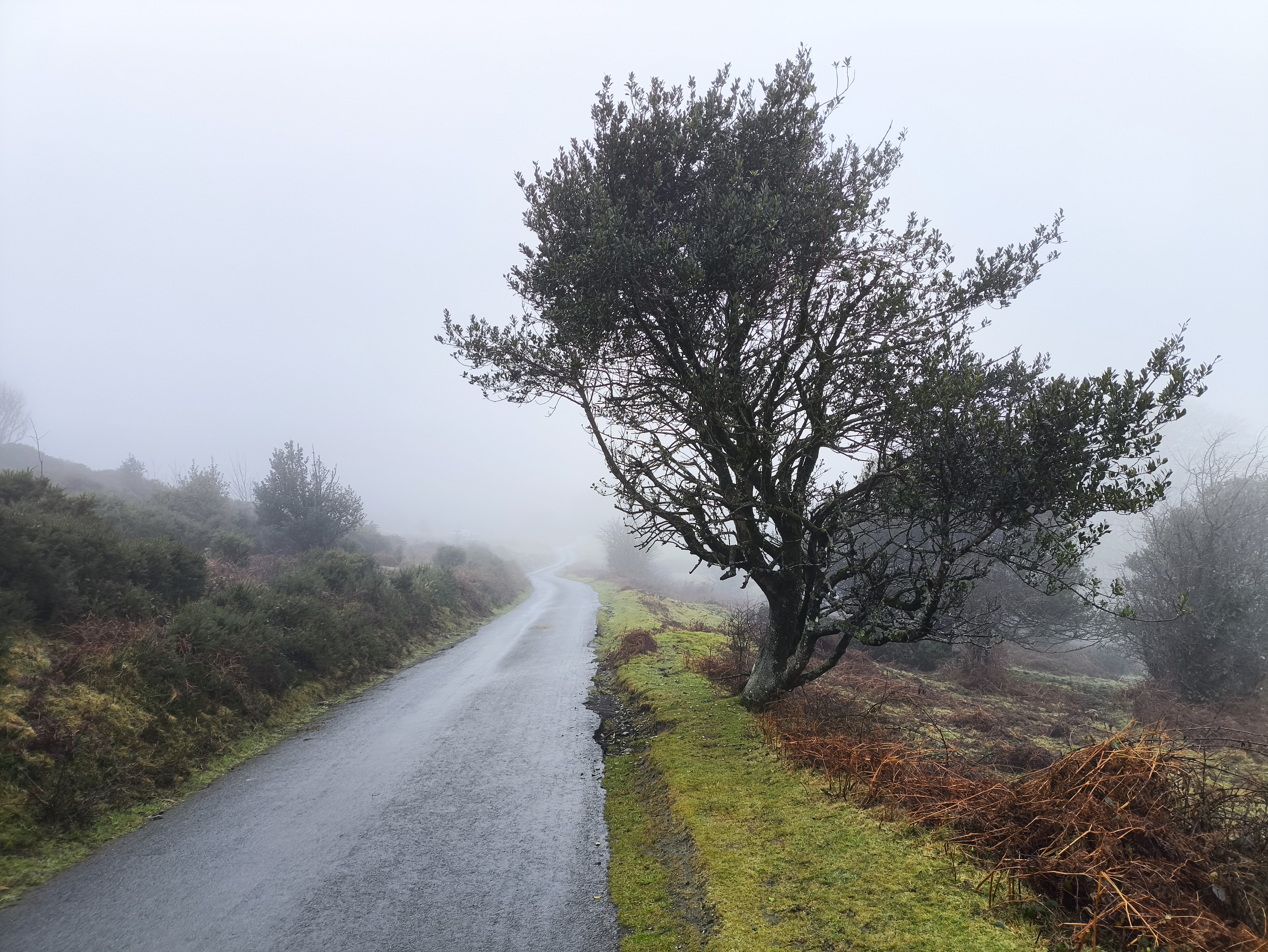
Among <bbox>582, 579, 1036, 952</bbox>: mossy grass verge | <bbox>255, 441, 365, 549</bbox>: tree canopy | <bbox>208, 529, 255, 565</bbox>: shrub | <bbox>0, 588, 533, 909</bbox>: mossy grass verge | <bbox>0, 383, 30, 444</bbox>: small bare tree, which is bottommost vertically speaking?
<bbox>0, 588, 533, 909</bbox>: mossy grass verge

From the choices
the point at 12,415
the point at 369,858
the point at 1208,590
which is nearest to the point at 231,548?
the point at 369,858

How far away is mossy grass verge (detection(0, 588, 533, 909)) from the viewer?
5.51 metres

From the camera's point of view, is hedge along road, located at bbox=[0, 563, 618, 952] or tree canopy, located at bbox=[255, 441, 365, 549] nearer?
hedge along road, located at bbox=[0, 563, 618, 952]

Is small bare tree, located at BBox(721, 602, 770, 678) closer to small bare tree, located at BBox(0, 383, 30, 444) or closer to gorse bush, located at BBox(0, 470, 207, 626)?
gorse bush, located at BBox(0, 470, 207, 626)

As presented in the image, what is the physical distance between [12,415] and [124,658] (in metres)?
79.1

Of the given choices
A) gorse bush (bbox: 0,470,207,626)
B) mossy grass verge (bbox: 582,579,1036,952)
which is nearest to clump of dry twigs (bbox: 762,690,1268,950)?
mossy grass verge (bbox: 582,579,1036,952)

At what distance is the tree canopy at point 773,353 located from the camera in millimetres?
8062

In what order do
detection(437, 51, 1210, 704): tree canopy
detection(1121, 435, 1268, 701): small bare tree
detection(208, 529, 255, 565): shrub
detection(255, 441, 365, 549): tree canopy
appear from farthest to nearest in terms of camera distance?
detection(255, 441, 365, 549): tree canopy → detection(208, 529, 255, 565): shrub → detection(1121, 435, 1268, 701): small bare tree → detection(437, 51, 1210, 704): tree canopy

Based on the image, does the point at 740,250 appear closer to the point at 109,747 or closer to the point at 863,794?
the point at 863,794

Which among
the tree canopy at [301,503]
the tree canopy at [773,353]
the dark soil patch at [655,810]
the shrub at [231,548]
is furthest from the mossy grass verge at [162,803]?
the tree canopy at [301,503]

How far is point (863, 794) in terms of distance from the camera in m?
6.26

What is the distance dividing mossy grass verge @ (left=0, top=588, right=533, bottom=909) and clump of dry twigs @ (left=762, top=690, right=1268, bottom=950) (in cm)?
814

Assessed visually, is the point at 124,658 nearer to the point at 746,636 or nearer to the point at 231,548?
the point at 746,636

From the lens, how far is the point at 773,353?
9484 mm
